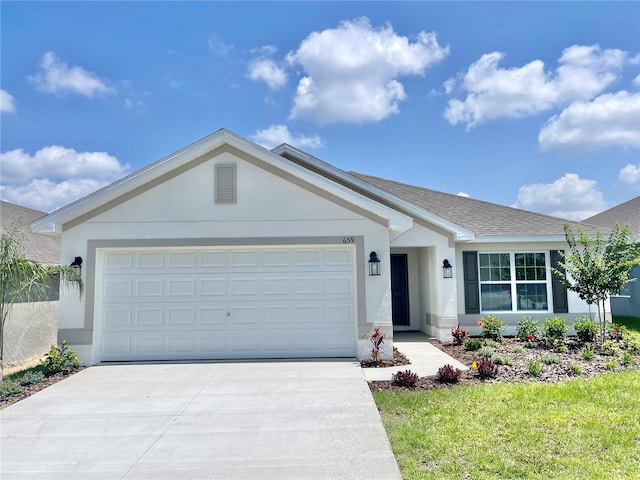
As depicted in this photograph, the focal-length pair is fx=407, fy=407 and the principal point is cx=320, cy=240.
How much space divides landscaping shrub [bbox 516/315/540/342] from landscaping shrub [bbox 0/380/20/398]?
11.8 meters

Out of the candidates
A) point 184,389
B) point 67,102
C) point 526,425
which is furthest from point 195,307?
point 67,102

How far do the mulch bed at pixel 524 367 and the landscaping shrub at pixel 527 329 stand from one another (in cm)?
79

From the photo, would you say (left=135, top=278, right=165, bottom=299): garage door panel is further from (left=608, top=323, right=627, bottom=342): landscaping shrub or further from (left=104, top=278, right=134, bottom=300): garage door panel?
(left=608, top=323, right=627, bottom=342): landscaping shrub

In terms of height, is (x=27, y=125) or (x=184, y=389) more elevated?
(x=27, y=125)

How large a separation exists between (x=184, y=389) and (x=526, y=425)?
18.0 feet

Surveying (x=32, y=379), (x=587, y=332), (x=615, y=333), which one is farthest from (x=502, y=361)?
(x=32, y=379)

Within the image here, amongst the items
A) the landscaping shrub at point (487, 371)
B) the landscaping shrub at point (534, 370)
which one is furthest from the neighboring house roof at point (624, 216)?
the landscaping shrub at point (487, 371)

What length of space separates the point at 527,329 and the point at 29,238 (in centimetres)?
1660

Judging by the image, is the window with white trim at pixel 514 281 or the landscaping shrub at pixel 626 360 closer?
the landscaping shrub at pixel 626 360

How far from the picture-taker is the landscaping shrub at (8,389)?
706cm

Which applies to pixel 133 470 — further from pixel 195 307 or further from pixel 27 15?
pixel 27 15

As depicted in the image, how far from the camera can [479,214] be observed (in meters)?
14.3

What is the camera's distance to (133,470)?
14.3 feet

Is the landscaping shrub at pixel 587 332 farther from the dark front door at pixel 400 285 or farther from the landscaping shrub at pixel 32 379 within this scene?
the landscaping shrub at pixel 32 379
